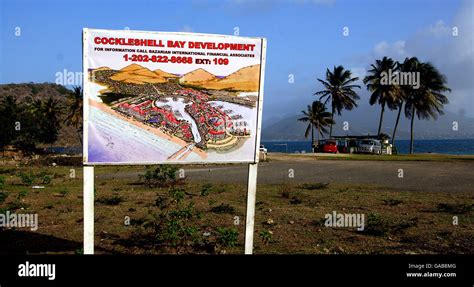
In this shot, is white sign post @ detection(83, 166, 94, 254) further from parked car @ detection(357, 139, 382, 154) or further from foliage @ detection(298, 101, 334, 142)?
foliage @ detection(298, 101, 334, 142)

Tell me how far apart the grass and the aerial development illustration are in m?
1.85

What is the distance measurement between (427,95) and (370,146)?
17584 millimetres

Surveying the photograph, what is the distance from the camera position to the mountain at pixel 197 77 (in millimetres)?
6961

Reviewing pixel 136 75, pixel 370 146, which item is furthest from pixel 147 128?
pixel 370 146

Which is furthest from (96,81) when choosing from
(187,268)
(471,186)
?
(471,186)

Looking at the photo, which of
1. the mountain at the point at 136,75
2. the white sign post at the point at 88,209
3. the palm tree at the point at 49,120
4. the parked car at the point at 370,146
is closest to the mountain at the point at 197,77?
the mountain at the point at 136,75

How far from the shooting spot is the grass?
8156 mm

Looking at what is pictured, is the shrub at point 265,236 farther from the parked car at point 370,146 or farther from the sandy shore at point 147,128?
the parked car at point 370,146

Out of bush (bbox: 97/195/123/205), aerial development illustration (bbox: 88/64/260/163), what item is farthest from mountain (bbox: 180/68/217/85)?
bush (bbox: 97/195/123/205)

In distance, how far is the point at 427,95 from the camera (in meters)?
67.6

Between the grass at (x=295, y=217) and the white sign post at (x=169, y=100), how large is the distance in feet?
5.84

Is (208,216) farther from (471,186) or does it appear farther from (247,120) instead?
(471,186)

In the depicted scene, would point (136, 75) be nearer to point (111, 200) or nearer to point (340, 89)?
point (111, 200)

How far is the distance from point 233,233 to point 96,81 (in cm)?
364
